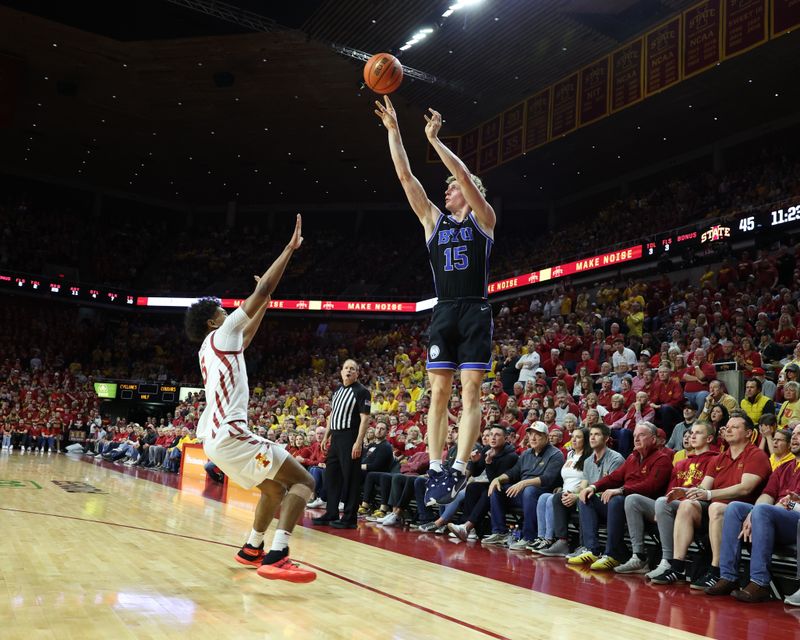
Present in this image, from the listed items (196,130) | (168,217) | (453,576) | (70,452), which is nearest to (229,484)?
(453,576)

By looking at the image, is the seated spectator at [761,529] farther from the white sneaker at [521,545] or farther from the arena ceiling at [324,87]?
the arena ceiling at [324,87]

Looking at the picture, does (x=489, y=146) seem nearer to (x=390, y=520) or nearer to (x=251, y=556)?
(x=390, y=520)

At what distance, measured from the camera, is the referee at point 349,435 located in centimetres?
867

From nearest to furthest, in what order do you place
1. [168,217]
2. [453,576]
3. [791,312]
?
[453,576] < [791,312] < [168,217]

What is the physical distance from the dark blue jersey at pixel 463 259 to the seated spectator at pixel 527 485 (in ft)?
11.6

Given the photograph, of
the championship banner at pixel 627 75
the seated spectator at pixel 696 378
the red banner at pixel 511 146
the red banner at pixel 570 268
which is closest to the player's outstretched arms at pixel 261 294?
the seated spectator at pixel 696 378

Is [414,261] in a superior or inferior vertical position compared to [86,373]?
superior

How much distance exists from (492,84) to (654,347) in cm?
927

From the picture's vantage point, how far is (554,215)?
1105 inches

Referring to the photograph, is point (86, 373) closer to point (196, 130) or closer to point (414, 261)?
point (196, 130)

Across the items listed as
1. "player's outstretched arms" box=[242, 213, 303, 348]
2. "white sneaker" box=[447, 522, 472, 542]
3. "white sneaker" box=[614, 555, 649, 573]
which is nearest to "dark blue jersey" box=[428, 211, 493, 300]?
"player's outstretched arms" box=[242, 213, 303, 348]

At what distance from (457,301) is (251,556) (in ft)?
7.61

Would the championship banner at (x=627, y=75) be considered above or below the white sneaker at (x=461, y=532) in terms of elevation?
above

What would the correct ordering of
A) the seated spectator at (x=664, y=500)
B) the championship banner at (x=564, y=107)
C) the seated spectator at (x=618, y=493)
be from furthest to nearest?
the championship banner at (x=564, y=107)
the seated spectator at (x=618, y=493)
the seated spectator at (x=664, y=500)
